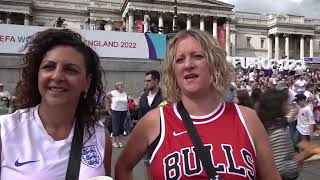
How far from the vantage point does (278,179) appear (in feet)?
7.13

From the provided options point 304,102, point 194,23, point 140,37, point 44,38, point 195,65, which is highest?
point 194,23

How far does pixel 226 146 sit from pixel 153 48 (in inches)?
581

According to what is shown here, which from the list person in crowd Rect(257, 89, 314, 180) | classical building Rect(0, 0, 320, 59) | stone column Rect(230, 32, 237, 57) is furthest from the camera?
stone column Rect(230, 32, 237, 57)

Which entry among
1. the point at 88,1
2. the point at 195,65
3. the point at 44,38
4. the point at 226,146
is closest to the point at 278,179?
the point at 226,146

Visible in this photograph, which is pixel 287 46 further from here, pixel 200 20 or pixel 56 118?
pixel 56 118

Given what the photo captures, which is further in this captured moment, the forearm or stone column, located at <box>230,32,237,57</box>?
stone column, located at <box>230,32,237,57</box>

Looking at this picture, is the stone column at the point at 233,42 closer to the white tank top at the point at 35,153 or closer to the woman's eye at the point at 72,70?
the woman's eye at the point at 72,70

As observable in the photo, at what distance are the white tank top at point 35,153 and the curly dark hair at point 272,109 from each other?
2.36 metres

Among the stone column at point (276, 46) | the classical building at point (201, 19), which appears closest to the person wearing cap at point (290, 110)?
the classical building at point (201, 19)

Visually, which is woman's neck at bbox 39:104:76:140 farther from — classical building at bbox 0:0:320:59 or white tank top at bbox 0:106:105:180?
classical building at bbox 0:0:320:59

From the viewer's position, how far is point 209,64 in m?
2.17

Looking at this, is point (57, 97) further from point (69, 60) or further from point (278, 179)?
point (278, 179)

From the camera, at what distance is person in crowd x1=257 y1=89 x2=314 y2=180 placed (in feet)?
11.9

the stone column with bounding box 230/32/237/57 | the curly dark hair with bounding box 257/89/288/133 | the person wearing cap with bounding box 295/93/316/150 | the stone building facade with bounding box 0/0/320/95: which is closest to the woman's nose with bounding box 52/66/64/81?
the curly dark hair with bounding box 257/89/288/133
